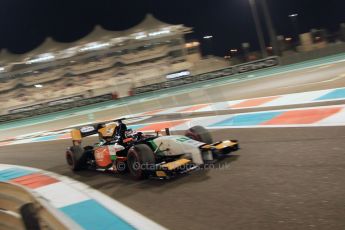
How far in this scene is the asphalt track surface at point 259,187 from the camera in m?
3.62

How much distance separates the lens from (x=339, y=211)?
3.40 metres

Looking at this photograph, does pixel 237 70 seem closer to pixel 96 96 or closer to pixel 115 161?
pixel 96 96

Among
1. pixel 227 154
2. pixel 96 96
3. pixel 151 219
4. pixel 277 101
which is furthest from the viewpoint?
pixel 96 96

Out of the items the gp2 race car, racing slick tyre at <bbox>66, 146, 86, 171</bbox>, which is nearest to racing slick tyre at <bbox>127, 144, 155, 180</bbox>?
the gp2 race car

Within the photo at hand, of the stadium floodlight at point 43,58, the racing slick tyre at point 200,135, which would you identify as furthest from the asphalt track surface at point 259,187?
the stadium floodlight at point 43,58

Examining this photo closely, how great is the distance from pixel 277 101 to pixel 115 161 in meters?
5.70

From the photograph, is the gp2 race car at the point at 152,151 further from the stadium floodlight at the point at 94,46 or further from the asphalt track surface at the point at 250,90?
the stadium floodlight at the point at 94,46

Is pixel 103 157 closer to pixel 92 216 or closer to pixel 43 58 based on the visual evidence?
pixel 92 216

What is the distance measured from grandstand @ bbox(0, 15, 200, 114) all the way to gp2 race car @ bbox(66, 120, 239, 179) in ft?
119

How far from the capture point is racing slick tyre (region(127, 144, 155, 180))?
573 cm

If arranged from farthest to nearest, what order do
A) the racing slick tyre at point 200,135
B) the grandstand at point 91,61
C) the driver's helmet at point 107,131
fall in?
the grandstand at point 91,61 < the driver's helmet at point 107,131 < the racing slick tyre at point 200,135

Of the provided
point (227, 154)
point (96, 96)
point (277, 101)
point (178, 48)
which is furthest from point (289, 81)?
point (178, 48)

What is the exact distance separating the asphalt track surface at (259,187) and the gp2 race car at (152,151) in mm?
144

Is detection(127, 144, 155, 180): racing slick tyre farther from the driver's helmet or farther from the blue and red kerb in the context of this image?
the driver's helmet
